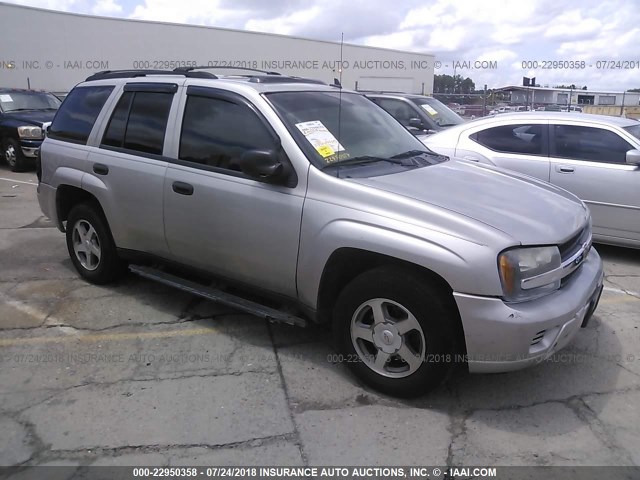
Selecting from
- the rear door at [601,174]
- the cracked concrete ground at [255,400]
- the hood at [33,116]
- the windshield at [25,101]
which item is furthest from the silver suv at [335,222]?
the windshield at [25,101]

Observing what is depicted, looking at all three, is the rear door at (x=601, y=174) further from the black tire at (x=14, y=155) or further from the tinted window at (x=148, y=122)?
the black tire at (x=14, y=155)

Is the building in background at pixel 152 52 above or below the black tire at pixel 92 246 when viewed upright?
above

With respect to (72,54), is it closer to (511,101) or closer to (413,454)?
(511,101)

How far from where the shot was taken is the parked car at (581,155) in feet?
18.8

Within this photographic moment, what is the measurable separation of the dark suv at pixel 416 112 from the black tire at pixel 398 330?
→ 638cm

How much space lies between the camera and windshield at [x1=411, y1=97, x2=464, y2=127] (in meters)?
9.75

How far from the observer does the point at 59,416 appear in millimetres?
3055

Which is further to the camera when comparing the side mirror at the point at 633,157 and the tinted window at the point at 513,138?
the tinted window at the point at 513,138

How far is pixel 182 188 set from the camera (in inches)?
151

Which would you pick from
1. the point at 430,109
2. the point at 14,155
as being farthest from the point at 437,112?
the point at 14,155

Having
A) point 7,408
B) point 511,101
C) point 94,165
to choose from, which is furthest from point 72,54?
point 7,408

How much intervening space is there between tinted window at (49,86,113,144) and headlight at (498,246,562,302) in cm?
358

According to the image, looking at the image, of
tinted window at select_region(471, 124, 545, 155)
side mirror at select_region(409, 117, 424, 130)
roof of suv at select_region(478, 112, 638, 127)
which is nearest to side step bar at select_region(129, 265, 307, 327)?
tinted window at select_region(471, 124, 545, 155)

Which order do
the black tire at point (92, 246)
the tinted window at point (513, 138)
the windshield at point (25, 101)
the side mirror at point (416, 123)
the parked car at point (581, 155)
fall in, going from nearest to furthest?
1. the black tire at point (92, 246)
2. the parked car at point (581, 155)
3. the tinted window at point (513, 138)
4. the side mirror at point (416, 123)
5. the windshield at point (25, 101)
